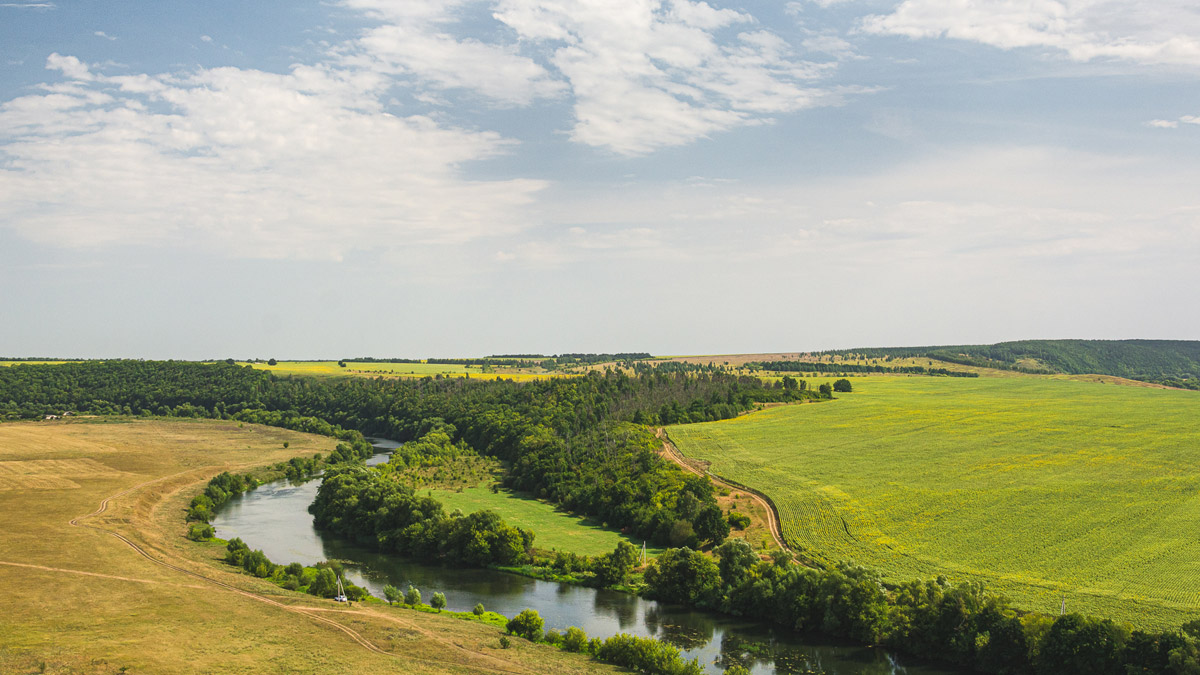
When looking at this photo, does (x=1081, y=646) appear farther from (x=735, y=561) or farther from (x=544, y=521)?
(x=544, y=521)

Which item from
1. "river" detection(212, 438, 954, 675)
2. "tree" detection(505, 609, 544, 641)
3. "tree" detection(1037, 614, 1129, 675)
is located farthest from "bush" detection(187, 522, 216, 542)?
"tree" detection(1037, 614, 1129, 675)

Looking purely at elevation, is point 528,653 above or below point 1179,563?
below

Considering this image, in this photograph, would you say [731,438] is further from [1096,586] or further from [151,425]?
[151,425]

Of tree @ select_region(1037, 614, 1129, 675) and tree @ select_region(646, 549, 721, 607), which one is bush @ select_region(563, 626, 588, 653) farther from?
tree @ select_region(1037, 614, 1129, 675)

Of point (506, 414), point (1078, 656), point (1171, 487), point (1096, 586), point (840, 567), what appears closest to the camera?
point (1078, 656)

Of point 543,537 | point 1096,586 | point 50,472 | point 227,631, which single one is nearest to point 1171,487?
point 1096,586

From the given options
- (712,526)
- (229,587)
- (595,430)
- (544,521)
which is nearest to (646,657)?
(712,526)
